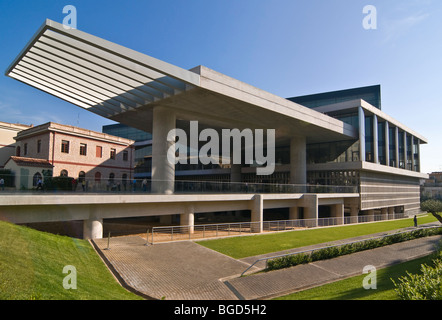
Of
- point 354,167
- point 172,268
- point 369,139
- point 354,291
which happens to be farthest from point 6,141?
point 369,139

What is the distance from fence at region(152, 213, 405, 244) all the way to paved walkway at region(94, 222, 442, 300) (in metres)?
2.51

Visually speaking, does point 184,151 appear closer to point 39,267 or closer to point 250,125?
point 250,125

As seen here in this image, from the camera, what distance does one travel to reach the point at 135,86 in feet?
67.2

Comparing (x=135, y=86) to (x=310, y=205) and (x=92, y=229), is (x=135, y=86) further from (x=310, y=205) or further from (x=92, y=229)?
(x=310, y=205)

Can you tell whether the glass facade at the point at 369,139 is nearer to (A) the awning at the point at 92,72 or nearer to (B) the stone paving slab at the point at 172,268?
(A) the awning at the point at 92,72

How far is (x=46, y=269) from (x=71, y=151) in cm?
2429

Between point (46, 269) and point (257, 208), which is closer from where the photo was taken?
point (46, 269)

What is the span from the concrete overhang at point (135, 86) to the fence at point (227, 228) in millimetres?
9662

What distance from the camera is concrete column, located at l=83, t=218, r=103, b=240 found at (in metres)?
16.1

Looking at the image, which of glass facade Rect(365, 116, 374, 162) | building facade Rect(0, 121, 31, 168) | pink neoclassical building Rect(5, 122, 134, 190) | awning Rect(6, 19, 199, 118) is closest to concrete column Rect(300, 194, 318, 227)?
glass facade Rect(365, 116, 374, 162)

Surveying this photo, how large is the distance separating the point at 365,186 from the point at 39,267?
3756 cm

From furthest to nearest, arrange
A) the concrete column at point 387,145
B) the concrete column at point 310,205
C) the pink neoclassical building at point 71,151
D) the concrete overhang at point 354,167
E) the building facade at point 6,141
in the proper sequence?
the concrete column at point 387,145, the concrete overhang at point 354,167, the building facade at point 6,141, the concrete column at point 310,205, the pink neoclassical building at point 71,151

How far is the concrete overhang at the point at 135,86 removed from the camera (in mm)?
15766

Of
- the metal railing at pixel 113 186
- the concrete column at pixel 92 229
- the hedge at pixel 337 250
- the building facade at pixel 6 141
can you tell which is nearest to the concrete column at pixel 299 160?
the metal railing at pixel 113 186
